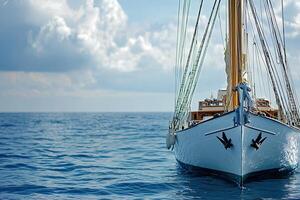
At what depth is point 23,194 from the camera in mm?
17984

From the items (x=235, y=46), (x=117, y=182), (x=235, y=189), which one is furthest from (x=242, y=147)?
(x=117, y=182)

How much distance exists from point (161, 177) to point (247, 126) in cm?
610

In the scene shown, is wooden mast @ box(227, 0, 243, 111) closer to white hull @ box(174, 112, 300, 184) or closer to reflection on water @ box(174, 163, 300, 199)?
white hull @ box(174, 112, 300, 184)

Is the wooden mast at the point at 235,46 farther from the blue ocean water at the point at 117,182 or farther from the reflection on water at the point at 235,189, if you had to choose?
the blue ocean water at the point at 117,182

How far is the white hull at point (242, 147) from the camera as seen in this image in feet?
59.5

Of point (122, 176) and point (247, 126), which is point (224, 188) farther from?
point (122, 176)

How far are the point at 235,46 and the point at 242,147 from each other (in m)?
4.54

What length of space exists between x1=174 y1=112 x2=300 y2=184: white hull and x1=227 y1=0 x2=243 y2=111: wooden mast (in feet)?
5.95

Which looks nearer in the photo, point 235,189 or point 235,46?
point 235,189

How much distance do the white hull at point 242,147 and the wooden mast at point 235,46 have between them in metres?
1.81

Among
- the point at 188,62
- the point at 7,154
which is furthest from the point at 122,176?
the point at 7,154

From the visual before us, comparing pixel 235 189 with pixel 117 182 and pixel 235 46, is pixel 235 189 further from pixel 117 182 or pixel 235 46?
pixel 235 46

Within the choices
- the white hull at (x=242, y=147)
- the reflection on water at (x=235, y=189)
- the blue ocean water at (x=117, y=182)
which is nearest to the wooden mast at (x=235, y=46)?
the white hull at (x=242, y=147)

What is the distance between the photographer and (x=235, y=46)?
20688mm
